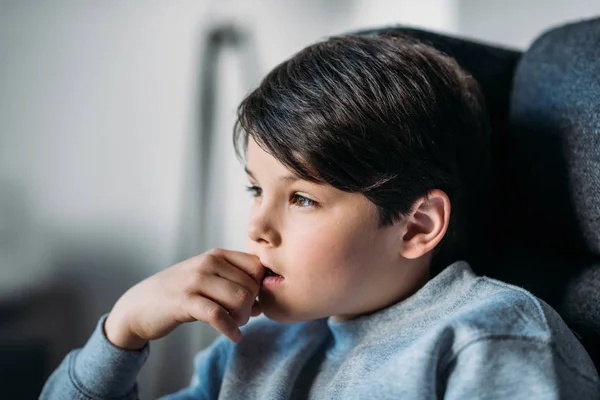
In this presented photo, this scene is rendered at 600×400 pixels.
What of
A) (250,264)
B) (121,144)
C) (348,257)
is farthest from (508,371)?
(121,144)

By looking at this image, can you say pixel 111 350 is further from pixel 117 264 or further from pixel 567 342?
pixel 117 264

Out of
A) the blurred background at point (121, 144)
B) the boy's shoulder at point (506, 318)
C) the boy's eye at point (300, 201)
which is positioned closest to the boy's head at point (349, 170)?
the boy's eye at point (300, 201)

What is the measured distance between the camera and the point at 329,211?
693 millimetres

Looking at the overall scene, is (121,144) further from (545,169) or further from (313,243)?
(545,169)

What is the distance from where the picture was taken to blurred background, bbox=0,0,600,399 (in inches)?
54.7

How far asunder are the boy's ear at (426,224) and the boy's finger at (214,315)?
245 mm

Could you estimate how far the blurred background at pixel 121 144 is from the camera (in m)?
1.39

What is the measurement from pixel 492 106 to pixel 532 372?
1.63ft

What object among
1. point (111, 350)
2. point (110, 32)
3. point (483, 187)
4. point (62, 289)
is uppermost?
point (110, 32)

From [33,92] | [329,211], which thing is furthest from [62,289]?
[329,211]

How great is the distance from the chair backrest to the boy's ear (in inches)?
6.8

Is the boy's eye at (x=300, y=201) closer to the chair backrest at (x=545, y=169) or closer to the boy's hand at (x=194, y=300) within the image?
the boy's hand at (x=194, y=300)

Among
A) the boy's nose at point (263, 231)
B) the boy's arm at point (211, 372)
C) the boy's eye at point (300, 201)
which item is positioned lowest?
the boy's arm at point (211, 372)

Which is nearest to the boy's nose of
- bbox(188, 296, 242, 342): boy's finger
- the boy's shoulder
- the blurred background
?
bbox(188, 296, 242, 342): boy's finger
